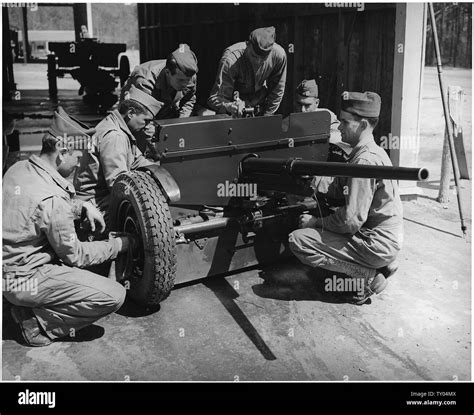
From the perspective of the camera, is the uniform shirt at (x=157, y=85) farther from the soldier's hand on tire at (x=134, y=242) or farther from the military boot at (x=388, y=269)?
the military boot at (x=388, y=269)

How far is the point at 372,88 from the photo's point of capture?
6949 mm

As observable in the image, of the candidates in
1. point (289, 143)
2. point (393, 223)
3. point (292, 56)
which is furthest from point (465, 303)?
point (292, 56)

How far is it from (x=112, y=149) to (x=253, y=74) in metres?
2.24

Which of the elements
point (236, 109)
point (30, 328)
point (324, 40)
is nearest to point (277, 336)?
point (30, 328)

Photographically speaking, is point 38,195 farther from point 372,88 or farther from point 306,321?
point 372,88

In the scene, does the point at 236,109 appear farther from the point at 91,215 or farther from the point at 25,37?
the point at 25,37

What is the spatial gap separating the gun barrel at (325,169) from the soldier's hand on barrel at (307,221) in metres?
0.45

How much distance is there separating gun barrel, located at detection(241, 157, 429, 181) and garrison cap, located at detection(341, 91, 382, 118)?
54cm

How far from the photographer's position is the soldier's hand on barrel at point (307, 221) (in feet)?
14.7

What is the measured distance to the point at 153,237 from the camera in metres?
3.87

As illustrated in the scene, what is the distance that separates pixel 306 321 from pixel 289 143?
4.62 ft

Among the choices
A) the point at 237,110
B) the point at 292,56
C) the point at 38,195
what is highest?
the point at 292,56

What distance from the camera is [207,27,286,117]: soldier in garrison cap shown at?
585 centimetres

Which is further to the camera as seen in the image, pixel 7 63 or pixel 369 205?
pixel 7 63
